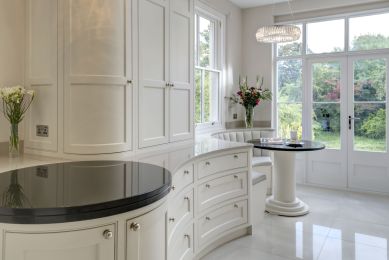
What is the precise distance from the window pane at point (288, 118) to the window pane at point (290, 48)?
86 cm

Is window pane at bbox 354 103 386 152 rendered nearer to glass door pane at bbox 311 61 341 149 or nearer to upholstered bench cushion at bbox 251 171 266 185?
glass door pane at bbox 311 61 341 149

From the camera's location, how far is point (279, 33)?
3754 millimetres

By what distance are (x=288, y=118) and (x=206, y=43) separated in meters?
1.91

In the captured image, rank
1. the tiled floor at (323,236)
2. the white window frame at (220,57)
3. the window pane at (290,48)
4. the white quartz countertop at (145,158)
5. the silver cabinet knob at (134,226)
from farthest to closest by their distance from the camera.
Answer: the window pane at (290,48)
the white window frame at (220,57)
the tiled floor at (323,236)
the white quartz countertop at (145,158)
the silver cabinet knob at (134,226)

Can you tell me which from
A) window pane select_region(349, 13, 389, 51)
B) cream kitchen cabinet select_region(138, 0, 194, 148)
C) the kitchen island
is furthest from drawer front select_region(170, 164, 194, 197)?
window pane select_region(349, 13, 389, 51)

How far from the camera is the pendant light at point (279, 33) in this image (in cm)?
374

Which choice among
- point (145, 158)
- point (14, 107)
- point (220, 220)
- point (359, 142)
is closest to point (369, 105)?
point (359, 142)

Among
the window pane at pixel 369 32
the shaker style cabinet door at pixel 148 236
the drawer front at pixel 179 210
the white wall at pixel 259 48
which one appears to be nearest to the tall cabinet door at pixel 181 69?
the drawer front at pixel 179 210

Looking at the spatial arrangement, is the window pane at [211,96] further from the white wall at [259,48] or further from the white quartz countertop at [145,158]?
the white quartz countertop at [145,158]

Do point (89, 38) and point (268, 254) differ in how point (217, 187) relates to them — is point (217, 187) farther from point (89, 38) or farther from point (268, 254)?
point (89, 38)

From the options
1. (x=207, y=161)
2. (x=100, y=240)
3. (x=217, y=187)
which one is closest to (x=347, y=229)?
(x=217, y=187)

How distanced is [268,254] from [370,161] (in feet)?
9.37

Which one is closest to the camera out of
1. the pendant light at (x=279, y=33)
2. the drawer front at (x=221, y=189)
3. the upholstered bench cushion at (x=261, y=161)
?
the drawer front at (x=221, y=189)

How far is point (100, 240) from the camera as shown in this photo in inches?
46.6
